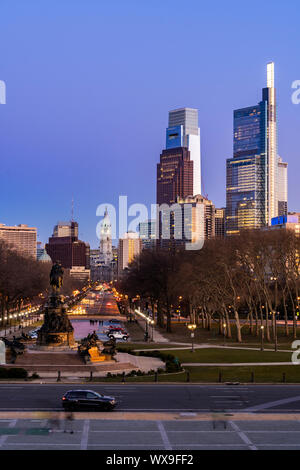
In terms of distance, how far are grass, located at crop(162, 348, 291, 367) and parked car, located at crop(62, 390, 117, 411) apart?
2489 centimetres

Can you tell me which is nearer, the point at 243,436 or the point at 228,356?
the point at 243,436

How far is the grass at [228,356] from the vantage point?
185 feet

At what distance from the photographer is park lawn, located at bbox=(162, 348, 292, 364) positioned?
5638 cm

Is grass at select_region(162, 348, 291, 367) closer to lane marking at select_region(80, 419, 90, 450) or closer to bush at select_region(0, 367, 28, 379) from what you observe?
bush at select_region(0, 367, 28, 379)

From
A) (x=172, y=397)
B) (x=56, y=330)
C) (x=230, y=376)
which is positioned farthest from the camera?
(x=56, y=330)

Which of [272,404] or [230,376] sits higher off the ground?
[272,404]

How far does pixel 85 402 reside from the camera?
3170 centimetres

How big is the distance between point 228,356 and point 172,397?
24.4 meters

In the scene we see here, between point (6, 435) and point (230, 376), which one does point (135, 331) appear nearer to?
point (230, 376)

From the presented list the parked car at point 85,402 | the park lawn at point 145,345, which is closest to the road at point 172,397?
the parked car at point 85,402

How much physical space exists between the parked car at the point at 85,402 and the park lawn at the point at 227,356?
81.5 feet

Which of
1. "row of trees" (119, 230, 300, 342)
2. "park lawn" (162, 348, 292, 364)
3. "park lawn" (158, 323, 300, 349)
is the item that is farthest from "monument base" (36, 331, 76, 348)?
"row of trees" (119, 230, 300, 342)

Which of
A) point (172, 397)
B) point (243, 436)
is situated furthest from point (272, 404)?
point (243, 436)
